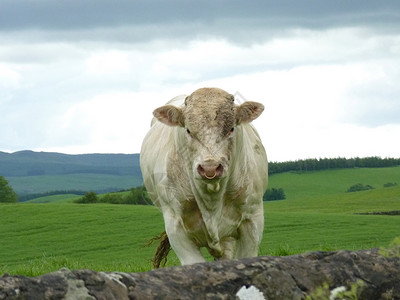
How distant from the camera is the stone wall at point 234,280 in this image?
3.37 m

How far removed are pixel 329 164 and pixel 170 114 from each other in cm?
9516

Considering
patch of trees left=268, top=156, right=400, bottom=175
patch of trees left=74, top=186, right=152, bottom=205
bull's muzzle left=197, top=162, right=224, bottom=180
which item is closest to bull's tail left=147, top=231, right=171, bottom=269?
bull's muzzle left=197, top=162, right=224, bottom=180

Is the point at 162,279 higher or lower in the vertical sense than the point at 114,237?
higher

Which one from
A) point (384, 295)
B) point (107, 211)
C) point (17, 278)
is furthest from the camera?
point (107, 211)

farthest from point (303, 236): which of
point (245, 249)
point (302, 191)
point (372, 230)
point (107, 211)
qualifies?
point (302, 191)

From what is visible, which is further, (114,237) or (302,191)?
(302,191)

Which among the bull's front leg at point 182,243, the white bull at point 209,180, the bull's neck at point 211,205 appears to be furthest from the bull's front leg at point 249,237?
the bull's front leg at point 182,243

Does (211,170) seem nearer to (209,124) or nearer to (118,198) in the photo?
(209,124)

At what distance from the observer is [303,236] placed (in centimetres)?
3503

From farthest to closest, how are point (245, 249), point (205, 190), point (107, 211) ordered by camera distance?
point (107, 211), point (245, 249), point (205, 190)

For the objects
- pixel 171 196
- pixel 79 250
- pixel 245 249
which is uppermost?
pixel 171 196

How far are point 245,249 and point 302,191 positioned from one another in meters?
78.2

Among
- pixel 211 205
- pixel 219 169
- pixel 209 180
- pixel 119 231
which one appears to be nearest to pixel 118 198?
pixel 119 231

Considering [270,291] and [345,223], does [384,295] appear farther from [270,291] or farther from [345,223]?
[345,223]
